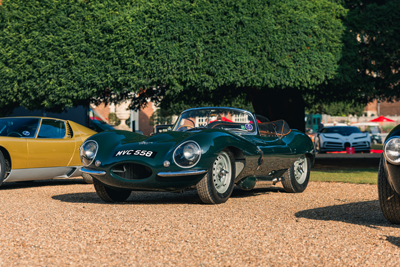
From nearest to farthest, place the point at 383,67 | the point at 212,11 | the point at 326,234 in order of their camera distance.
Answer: the point at 326,234
the point at 212,11
the point at 383,67

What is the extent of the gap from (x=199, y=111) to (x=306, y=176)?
211 cm

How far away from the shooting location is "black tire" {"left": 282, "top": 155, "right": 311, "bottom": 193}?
8039mm

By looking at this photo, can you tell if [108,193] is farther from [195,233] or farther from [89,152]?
[195,233]

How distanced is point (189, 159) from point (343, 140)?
743 inches

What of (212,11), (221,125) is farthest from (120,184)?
(212,11)

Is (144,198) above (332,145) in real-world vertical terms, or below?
above

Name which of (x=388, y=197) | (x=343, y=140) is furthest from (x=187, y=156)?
(x=343, y=140)

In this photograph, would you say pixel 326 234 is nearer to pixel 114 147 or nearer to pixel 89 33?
pixel 114 147

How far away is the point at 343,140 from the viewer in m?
23.8

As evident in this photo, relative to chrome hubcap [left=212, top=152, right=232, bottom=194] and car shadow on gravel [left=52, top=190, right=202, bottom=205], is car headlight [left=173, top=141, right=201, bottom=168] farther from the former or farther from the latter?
car shadow on gravel [left=52, top=190, right=202, bottom=205]

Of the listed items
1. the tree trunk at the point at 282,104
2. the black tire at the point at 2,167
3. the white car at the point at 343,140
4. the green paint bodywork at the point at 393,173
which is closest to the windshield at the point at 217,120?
the black tire at the point at 2,167

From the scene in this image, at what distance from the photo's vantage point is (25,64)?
14344 mm

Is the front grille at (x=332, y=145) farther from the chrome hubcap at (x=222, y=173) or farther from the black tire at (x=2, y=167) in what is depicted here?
the chrome hubcap at (x=222, y=173)

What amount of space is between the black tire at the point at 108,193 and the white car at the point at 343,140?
18245mm
